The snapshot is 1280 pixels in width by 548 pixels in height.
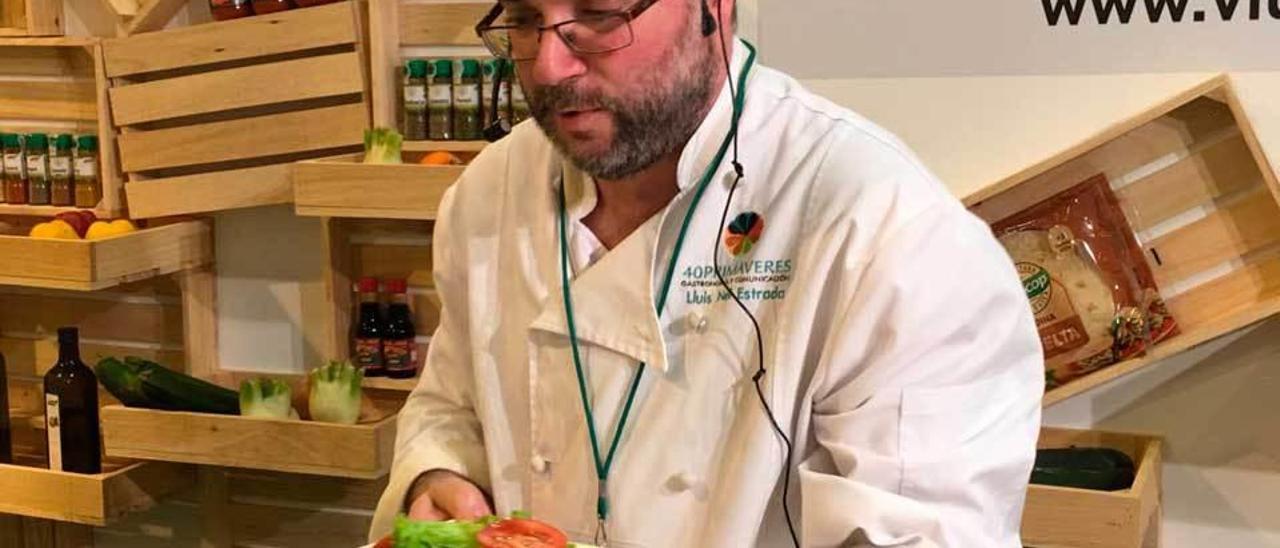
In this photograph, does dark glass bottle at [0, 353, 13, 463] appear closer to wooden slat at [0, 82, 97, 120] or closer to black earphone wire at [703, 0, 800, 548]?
wooden slat at [0, 82, 97, 120]

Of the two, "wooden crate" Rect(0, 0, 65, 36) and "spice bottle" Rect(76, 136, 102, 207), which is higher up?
"wooden crate" Rect(0, 0, 65, 36)

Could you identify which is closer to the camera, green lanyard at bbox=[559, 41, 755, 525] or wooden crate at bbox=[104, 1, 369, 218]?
green lanyard at bbox=[559, 41, 755, 525]

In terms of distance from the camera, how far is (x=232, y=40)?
2.90 meters

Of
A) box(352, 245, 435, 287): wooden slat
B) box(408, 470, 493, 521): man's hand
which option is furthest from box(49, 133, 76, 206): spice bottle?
box(408, 470, 493, 521): man's hand

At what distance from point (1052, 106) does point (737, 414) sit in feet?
4.14

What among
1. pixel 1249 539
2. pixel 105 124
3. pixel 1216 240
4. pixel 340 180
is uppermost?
pixel 105 124

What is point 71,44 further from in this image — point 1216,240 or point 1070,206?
point 1216,240

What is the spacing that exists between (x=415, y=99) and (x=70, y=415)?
97 centimetres

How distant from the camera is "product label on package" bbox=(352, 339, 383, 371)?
2889 millimetres

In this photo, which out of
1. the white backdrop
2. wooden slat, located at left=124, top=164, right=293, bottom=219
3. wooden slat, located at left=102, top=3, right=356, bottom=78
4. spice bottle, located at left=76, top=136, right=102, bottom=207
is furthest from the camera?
spice bottle, located at left=76, top=136, right=102, bottom=207

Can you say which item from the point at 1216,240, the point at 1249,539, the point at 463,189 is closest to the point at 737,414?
the point at 463,189

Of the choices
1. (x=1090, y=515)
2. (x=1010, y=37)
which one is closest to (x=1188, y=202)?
(x=1010, y=37)

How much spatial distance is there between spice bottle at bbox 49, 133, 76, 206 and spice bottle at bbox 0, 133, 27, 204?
0.06 meters

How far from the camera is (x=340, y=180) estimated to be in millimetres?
2680
